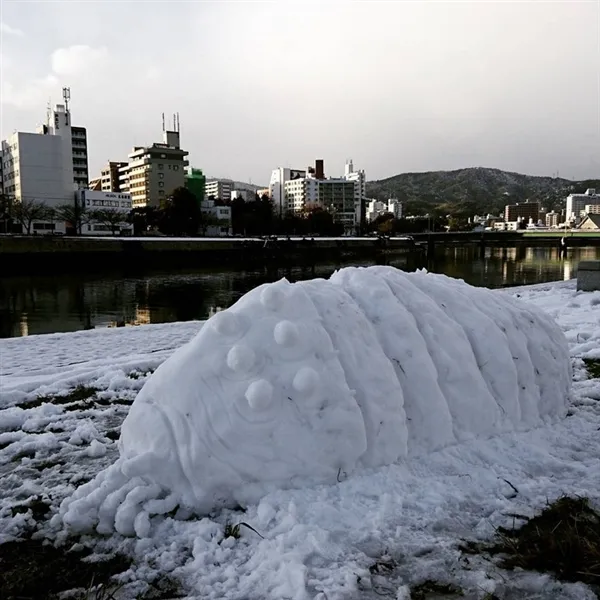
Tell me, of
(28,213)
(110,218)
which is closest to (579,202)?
(110,218)

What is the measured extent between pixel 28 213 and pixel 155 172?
125 ft

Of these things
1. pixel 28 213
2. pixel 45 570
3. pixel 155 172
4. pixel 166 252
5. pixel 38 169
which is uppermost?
pixel 155 172

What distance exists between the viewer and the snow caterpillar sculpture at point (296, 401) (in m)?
3.02

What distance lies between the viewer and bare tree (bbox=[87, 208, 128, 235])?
64188 millimetres

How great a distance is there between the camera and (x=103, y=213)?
64.6 meters

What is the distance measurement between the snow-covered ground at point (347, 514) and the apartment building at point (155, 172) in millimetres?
90773

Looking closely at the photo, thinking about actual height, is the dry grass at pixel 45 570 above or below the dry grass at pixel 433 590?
below

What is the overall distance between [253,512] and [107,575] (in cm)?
81

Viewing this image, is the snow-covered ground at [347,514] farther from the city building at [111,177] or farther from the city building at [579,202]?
the city building at [579,202]

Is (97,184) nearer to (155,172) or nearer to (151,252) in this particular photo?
(155,172)

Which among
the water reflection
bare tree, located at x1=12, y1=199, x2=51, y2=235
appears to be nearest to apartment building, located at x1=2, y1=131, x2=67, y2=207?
bare tree, located at x1=12, y1=199, x2=51, y2=235

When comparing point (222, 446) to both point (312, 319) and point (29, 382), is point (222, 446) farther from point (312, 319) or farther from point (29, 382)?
point (29, 382)

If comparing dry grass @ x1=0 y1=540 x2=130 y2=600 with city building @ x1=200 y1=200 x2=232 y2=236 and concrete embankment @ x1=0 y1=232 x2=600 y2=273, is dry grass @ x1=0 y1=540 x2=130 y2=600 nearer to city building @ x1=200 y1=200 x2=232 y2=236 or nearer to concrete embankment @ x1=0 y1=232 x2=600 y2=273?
concrete embankment @ x1=0 y1=232 x2=600 y2=273

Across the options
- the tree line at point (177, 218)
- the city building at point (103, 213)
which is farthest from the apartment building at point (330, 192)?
the city building at point (103, 213)
